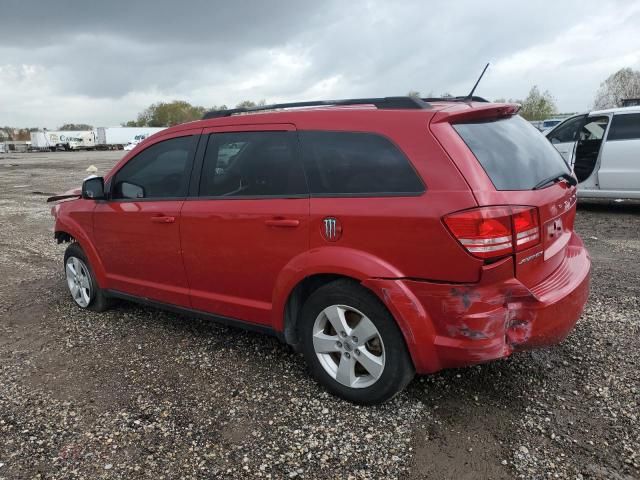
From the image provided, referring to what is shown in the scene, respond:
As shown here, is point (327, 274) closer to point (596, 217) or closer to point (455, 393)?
point (455, 393)

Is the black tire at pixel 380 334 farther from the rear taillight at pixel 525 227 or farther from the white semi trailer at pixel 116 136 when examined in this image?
the white semi trailer at pixel 116 136

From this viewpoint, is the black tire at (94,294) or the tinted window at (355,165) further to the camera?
the black tire at (94,294)

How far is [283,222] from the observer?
306 cm

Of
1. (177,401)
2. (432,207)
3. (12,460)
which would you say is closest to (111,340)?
(177,401)

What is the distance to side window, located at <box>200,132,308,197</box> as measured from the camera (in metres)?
3.16

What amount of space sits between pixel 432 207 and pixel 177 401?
1943 millimetres

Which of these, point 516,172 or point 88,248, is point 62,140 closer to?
point 88,248

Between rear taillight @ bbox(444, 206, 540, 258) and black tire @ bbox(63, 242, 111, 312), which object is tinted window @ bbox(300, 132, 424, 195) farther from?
black tire @ bbox(63, 242, 111, 312)

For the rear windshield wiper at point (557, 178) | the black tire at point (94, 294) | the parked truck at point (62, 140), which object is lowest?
the black tire at point (94, 294)

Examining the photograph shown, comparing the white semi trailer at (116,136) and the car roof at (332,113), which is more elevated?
the white semi trailer at (116,136)

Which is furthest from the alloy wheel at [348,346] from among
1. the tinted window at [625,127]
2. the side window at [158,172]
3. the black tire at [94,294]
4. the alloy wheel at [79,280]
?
the tinted window at [625,127]

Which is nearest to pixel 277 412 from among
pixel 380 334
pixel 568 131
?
pixel 380 334

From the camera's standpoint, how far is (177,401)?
3.18 m

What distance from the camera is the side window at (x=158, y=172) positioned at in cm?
376
